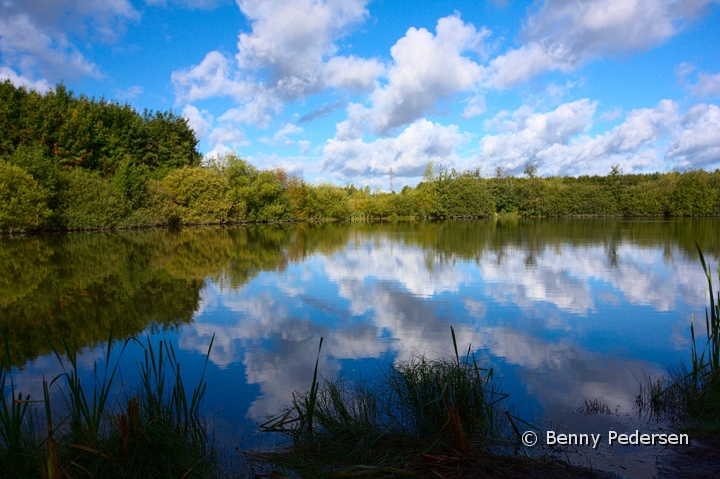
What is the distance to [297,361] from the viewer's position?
675cm

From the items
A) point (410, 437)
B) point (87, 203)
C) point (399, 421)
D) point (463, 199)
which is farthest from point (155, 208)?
point (410, 437)

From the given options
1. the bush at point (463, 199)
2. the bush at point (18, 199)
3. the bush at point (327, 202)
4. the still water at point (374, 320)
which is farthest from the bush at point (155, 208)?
the bush at point (463, 199)

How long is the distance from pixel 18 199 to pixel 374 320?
32.2 meters

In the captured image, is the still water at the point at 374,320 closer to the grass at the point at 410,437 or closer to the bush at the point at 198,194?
the grass at the point at 410,437

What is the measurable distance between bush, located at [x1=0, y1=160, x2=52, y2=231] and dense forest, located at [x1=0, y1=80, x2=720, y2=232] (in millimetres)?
66

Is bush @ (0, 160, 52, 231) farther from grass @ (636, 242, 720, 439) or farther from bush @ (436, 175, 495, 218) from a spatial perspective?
bush @ (436, 175, 495, 218)

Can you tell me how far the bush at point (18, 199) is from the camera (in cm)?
3100

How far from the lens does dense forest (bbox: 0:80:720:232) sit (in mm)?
37562

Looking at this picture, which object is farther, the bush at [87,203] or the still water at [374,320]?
the bush at [87,203]

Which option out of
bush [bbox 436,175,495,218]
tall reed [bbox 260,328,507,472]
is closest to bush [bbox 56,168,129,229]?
tall reed [bbox 260,328,507,472]

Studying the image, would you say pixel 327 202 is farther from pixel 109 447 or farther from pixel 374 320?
pixel 109 447

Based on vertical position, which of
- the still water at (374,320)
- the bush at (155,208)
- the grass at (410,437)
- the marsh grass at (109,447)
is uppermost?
the bush at (155,208)

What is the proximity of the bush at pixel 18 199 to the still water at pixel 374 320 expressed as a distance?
52.0 ft

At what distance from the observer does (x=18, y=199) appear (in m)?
31.7
